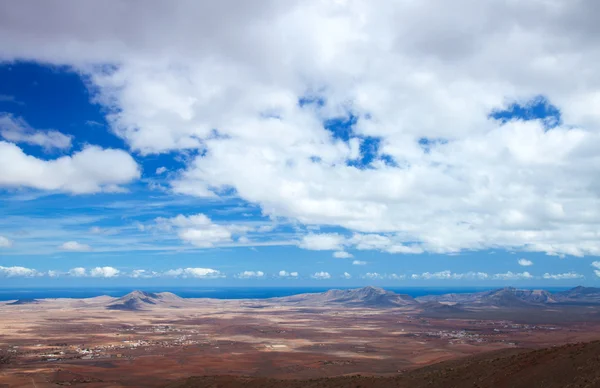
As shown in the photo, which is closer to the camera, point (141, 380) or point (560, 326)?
point (141, 380)

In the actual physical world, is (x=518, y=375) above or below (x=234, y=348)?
above

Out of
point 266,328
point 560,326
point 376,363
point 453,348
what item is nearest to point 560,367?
point 376,363

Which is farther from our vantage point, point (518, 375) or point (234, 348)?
point (234, 348)

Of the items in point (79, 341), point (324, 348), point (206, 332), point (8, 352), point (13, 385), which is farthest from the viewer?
point (206, 332)

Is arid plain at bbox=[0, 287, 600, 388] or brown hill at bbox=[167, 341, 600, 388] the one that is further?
arid plain at bbox=[0, 287, 600, 388]

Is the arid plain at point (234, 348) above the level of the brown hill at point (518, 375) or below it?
below

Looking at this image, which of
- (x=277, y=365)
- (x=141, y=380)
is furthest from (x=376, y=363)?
(x=141, y=380)

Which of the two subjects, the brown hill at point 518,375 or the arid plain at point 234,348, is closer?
the brown hill at point 518,375

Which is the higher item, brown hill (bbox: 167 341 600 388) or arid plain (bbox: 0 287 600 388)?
brown hill (bbox: 167 341 600 388)

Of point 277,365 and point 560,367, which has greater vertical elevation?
Answer: point 560,367

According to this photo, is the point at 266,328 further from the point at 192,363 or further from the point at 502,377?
the point at 502,377

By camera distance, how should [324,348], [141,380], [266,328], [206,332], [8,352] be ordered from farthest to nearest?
[266,328] < [206,332] < [324,348] < [8,352] < [141,380]
